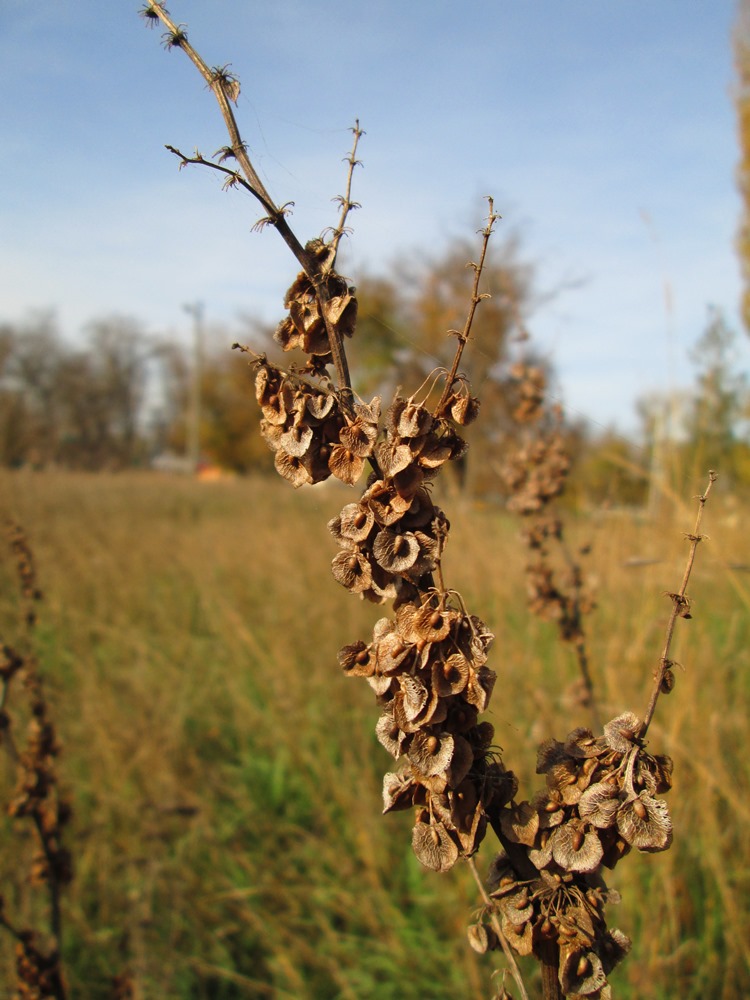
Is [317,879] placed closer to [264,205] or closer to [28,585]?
[28,585]

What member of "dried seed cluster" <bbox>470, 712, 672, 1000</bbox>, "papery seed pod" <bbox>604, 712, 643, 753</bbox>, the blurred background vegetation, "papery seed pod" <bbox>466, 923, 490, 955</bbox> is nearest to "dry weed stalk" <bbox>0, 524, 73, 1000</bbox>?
the blurred background vegetation

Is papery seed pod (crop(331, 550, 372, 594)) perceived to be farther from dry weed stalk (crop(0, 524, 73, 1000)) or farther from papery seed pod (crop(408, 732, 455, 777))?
dry weed stalk (crop(0, 524, 73, 1000))

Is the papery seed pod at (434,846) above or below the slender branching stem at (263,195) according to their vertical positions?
below

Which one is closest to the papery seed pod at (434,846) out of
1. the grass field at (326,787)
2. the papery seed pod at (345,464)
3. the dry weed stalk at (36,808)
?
the papery seed pod at (345,464)

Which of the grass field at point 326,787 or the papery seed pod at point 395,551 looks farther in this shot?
the grass field at point 326,787

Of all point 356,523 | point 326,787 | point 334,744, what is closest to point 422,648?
point 356,523

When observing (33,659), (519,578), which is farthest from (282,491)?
(33,659)

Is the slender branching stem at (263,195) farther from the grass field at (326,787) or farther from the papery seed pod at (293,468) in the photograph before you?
the grass field at (326,787)
